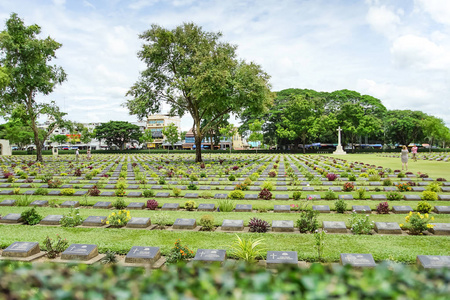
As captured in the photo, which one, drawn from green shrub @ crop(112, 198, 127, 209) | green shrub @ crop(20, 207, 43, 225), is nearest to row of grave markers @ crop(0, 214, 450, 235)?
green shrub @ crop(20, 207, 43, 225)

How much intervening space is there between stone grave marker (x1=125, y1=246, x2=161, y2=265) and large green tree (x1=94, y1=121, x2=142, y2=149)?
73989 millimetres

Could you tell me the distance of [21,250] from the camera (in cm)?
687

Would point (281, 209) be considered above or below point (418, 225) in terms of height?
below

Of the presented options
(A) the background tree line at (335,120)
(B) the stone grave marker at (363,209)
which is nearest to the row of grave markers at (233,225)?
(B) the stone grave marker at (363,209)

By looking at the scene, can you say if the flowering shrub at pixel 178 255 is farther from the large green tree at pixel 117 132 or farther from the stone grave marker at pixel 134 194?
the large green tree at pixel 117 132

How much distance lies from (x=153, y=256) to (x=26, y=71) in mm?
32575

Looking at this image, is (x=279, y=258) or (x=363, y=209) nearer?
(x=279, y=258)

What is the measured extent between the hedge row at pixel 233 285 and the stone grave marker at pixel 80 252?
4.94 m

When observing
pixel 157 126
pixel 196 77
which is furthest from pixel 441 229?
pixel 157 126

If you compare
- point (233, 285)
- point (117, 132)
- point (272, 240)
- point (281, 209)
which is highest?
point (117, 132)

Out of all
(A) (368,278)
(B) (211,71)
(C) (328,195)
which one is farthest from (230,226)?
(B) (211,71)

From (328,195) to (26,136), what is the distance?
7990cm

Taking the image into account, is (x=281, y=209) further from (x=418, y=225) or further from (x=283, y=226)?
(x=418, y=225)

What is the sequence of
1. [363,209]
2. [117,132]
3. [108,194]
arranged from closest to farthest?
1. [363,209]
2. [108,194]
3. [117,132]
